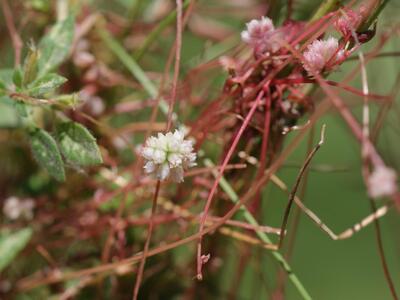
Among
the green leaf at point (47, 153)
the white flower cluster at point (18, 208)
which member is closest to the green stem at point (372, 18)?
the green leaf at point (47, 153)

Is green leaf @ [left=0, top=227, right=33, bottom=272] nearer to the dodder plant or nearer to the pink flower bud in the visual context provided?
the dodder plant

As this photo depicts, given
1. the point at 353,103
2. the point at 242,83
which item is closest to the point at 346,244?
the point at 353,103

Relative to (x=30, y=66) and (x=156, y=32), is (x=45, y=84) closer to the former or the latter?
(x=30, y=66)

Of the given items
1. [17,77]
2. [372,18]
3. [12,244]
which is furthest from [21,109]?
[372,18]

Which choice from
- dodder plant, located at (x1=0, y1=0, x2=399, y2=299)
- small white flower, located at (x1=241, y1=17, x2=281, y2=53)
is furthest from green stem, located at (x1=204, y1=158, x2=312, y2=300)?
small white flower, located at (x1=241, y1=17, x2=281, y2=53)

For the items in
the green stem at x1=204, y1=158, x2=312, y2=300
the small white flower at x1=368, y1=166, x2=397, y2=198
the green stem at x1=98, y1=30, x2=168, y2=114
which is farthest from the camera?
the green stem at x1=98, y1=30, x2=168, y2=114

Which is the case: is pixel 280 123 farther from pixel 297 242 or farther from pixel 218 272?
pixel 297 242
